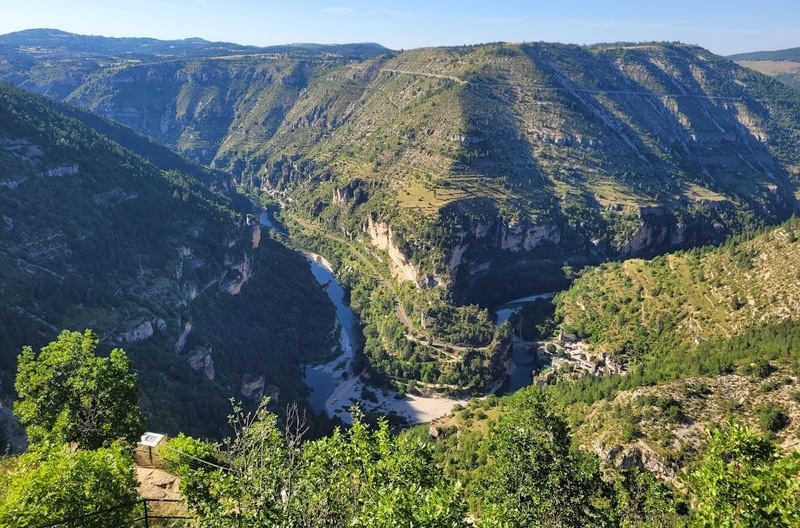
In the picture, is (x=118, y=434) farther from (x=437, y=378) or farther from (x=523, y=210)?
(x=523, y=210)

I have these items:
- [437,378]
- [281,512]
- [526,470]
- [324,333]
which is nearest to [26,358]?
[281,512]

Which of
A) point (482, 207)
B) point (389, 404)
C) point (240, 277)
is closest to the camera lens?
point (389, 404)

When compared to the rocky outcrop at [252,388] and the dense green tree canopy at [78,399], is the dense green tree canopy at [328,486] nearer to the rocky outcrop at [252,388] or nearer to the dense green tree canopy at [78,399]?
the dense green tree canopy at [78,399]

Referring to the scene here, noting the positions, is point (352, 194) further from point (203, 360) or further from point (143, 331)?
point (143, 331)

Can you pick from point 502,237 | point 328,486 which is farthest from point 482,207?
point 328,486

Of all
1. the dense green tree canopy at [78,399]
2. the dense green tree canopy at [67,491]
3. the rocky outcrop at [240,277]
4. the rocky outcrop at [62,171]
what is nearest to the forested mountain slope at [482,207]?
the rocky outcrop at [240,277]

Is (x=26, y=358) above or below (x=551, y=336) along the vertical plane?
above
